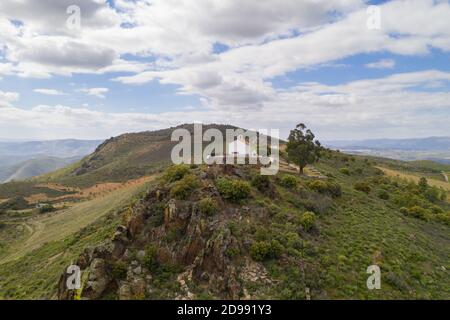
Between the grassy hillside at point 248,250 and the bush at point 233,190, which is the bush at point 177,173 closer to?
the grassy hillside at point 248,250

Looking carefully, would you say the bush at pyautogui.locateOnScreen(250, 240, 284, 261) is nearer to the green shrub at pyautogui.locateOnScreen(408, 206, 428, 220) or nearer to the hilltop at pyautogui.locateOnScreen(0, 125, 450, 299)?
the hilltop at pyautogui.locateOnScreen(0, 125, 450, 299)

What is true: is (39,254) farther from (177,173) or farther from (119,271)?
(119,271)

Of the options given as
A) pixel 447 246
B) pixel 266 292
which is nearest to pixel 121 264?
pixel 266 292

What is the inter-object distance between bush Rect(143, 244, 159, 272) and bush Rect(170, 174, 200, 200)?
3.97 m

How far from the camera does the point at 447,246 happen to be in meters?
25.2

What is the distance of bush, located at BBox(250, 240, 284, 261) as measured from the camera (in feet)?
55.4

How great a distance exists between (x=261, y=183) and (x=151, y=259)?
10.7 metres

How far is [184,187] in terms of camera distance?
20250 mm

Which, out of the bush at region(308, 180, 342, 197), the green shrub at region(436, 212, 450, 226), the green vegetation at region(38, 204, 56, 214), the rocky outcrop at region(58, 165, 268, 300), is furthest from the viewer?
the green vegetation at region(38, 204, 56, 214)

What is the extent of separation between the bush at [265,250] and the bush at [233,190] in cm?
421

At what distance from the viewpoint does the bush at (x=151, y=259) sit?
16.8m

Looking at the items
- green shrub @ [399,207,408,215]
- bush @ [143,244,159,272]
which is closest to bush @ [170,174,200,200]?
bush @ [143,244,159,272]

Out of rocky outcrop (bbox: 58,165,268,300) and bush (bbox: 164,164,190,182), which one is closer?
rocky outcrop (bbox: 58,165,268,300)
